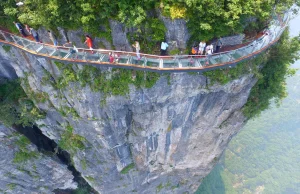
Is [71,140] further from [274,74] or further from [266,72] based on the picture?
[274,74]

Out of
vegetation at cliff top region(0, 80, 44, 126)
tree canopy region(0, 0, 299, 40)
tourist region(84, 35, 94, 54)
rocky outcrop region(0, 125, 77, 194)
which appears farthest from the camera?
rocky outcrop region(0, 125, 77, 194)

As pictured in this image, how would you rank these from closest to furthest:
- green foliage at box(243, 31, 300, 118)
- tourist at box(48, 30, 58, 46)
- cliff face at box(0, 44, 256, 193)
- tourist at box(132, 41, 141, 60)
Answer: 1. tourist at box(132, 41, 141, 60)
2. tourist at box(48, 30, 58, 46)
3. cliff face at box(0, 44, 256, 193)
4. green foliage at box(243, 31, 300, 118)

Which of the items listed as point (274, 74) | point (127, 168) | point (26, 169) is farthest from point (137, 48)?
point (26, 169)

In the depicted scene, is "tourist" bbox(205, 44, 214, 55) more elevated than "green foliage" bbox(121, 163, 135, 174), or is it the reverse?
"tourist" bbox(205, 44, 214, 55)

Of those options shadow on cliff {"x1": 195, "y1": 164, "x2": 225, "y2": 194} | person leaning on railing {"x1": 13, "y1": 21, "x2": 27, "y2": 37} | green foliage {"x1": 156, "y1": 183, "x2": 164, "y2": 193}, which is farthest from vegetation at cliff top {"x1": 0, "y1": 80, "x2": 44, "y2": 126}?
shadow on cliff {"x1": 195, "y1": 164, "x2": 225, "y2": 194}

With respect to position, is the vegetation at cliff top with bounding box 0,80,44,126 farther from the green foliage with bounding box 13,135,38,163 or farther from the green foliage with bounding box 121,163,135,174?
the green foliage with bounding box 121,163,135,174

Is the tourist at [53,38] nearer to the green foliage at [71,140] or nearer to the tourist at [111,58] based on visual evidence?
the tourist at [111,58]
